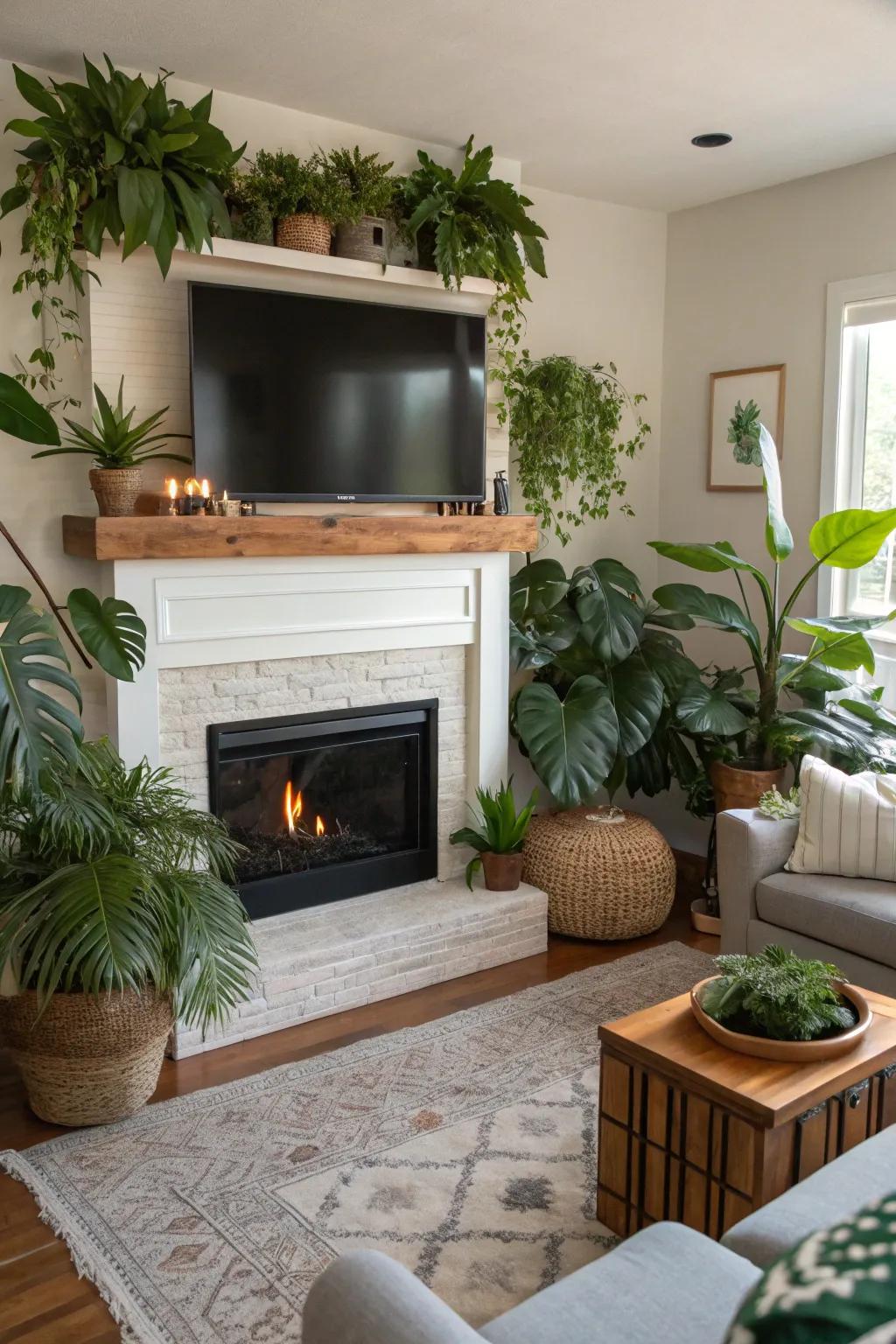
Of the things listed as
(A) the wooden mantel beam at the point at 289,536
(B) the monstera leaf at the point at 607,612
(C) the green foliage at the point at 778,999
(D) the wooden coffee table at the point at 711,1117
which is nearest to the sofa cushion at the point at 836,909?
(D) the wooden coffee table at the point at 711,1117

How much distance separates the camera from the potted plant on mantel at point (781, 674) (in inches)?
146

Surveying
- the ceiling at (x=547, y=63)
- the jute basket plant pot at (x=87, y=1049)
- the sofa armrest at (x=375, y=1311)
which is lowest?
the jute basket plant pot at (x=87, y=1049)

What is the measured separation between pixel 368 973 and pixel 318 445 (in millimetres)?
1623

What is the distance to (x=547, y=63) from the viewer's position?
3160 mm

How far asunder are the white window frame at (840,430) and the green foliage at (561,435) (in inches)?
29.9

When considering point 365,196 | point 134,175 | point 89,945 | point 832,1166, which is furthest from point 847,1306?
point 365,196

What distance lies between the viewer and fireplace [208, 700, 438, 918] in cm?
355

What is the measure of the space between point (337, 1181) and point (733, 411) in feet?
10.8

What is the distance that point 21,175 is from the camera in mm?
2994

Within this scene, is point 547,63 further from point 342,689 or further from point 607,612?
point 342,689

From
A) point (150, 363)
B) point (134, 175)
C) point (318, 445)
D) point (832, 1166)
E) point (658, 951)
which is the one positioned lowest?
point (658, 951)

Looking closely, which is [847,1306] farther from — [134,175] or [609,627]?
[609,627]

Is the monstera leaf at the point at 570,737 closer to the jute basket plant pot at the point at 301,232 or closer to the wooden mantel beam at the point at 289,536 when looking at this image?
the wooden mantel beam at the point at 289,536

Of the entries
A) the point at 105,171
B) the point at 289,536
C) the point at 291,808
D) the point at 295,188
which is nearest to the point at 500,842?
the point at 291,808
